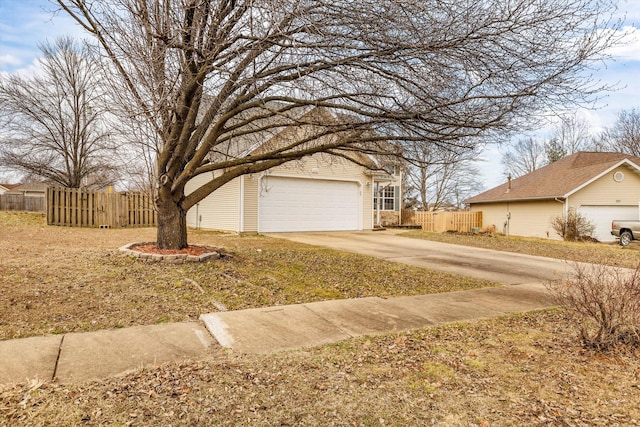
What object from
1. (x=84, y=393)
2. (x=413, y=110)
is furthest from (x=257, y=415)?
(x=413, y=110)

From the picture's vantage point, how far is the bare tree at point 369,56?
502 centimetres

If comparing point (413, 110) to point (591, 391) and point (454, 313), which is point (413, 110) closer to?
point (454, 313)

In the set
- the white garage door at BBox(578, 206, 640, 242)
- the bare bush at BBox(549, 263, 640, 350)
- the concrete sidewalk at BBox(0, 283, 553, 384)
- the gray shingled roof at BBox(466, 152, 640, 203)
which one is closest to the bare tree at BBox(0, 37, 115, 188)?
the concrete sidewalk at BBox(0, 283, 553, 384)

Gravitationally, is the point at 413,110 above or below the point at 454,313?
above

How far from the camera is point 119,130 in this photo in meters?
7.64

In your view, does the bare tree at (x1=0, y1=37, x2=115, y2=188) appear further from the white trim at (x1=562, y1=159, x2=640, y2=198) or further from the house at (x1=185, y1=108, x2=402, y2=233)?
the white trim at (x1=562, y1=159, x2=640, y2=198)

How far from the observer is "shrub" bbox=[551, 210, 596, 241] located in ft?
57.8

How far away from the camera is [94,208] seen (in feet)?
50.9

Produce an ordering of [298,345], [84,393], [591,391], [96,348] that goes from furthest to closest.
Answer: [298,345]
[96,348]
[591,391]
[84,393]

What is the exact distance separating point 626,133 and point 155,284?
1476 inches

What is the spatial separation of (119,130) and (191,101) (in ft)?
7.14

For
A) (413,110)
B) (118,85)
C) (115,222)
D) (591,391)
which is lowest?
(591,391)

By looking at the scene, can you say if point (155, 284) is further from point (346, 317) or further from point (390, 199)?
point (390, 199)

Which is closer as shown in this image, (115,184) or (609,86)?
(609,86)
